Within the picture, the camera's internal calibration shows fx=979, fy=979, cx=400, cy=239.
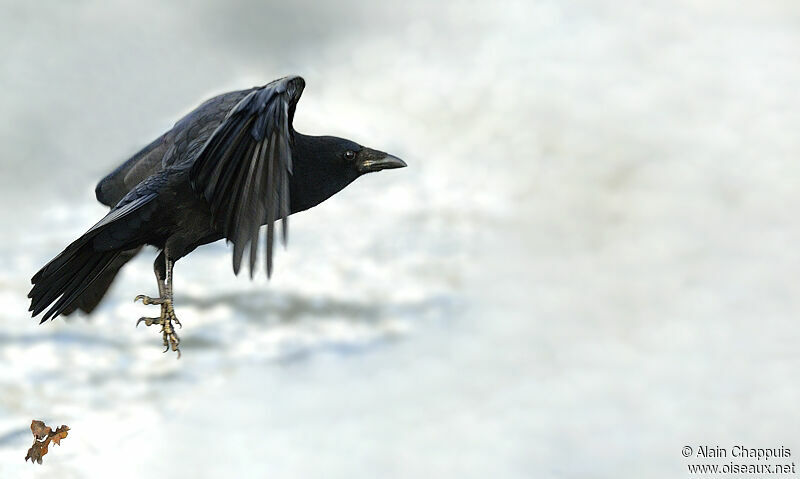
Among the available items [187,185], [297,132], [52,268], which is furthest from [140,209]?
[297,132]

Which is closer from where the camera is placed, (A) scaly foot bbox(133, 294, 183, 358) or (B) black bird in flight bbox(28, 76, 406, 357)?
(B) black bird in flight bbox(28, 76, 406, 357)

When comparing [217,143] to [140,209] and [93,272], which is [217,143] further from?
[93,272]

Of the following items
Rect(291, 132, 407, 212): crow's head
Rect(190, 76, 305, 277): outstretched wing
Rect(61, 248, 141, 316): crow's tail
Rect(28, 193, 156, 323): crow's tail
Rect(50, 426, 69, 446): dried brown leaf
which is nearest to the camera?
Rect(190, 76, 305, 277): outstretched wing

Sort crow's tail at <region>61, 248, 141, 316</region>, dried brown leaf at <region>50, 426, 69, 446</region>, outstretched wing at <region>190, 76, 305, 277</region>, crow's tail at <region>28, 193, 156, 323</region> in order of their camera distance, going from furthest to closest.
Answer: crow's tail at <region>61, 248, 141, 316</region>
dried brown leaf at <region>50, 426, 69, 446</region>
crow's tail at <region>28, 193, 156, 323</region>
outstretched wing at <region>190, 76, 305, 277</region>

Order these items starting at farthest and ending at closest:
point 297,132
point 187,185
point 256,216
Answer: point 297,132
point 187,185
point 256,216

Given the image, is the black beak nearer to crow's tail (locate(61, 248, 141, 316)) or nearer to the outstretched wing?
the outstretched wing

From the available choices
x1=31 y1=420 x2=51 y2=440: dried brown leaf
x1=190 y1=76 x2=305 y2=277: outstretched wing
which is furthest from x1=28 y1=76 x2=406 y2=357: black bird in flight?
x1=31 y1=420 x2=51 y2=440: dried brown leaf

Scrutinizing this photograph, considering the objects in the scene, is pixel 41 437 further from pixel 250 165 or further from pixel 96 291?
pixel 250 165

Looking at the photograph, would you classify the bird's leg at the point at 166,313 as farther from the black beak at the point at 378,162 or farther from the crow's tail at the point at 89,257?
the black beak at the point at 378,162
